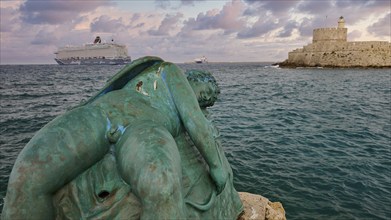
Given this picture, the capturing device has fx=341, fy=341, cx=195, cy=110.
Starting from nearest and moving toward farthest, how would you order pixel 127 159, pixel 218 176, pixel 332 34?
1. pixel 127 159
2. pixel 218 176
3. pixel 332 34

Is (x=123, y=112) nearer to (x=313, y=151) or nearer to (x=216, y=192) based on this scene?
(x=216, y=192)

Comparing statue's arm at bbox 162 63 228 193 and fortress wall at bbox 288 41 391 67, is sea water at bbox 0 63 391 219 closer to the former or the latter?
statue's arm at bbox 162 63 228 193

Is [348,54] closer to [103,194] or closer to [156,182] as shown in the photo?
[103,194]

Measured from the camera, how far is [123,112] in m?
1.96

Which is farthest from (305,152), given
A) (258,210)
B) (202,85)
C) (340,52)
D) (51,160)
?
(340,52)

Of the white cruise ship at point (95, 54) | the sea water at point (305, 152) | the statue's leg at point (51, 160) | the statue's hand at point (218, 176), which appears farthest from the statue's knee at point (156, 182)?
the white cruise ship at point (95, 54)

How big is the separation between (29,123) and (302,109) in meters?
13.5

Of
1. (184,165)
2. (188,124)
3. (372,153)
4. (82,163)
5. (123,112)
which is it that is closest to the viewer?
(82,163)

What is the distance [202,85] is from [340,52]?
3023 inches

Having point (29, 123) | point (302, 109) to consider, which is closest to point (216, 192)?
point (29, 123)

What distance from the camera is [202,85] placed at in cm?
261

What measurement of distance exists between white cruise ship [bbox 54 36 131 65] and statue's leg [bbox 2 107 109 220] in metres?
114

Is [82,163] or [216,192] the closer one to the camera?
[82,163]

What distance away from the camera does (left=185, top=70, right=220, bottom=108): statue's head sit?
8.52 feet
